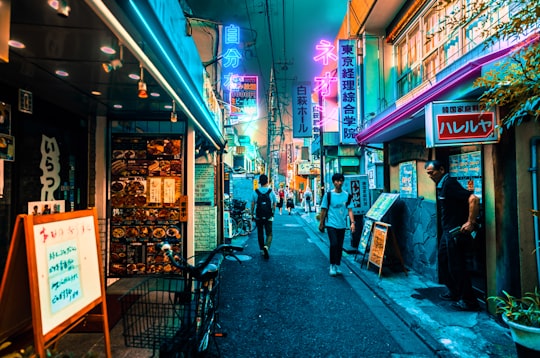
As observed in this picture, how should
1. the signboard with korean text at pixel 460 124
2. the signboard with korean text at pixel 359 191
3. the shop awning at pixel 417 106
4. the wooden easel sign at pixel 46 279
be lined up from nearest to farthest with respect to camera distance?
the wooden easel sign at pixel 46 279 < the shop awning at pixel 417 106 < the signboard with korean text at pixel 460 124 < the signboard with korean text at pixel 359 191

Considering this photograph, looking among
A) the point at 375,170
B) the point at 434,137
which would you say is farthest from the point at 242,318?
the point at 375,170

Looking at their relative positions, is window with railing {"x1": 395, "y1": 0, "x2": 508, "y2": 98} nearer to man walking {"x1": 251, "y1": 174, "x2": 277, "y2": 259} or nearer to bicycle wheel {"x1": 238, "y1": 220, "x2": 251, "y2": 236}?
man walking {"x1": 251, "y1": 174, "x2": 277, "y2": 259}

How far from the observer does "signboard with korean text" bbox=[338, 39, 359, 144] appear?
1069 centimetres

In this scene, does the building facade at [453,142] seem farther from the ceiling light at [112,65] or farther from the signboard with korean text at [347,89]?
the ceiling light at [112,65]

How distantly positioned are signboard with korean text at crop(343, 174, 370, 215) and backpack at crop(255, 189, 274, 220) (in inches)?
94.5

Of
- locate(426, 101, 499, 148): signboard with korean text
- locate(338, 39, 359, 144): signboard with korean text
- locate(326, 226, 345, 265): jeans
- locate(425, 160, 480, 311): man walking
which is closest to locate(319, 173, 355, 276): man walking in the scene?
locate(326, 226, 345, 265): jeans

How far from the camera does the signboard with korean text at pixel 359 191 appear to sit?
8.77m

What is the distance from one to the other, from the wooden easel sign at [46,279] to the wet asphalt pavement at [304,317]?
1844mm

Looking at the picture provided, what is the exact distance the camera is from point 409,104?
5094mm

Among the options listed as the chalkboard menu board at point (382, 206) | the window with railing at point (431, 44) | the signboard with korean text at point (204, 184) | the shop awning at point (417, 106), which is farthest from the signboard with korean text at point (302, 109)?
the chalkboard menu board at point (382, 206)

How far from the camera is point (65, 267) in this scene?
7.09 ft

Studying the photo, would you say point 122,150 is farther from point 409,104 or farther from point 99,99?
point 409,104

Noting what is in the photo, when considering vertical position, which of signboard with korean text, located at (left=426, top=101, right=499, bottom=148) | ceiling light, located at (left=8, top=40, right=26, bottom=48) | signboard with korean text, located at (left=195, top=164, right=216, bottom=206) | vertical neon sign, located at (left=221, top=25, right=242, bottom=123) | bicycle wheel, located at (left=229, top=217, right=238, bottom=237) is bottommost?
bicycle wheel, located at (left=229, top=217, right=238, bottom=237)

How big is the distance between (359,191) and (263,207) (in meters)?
2.90
